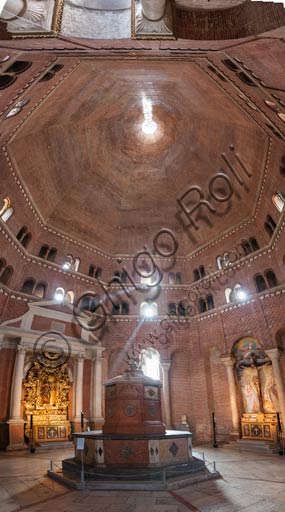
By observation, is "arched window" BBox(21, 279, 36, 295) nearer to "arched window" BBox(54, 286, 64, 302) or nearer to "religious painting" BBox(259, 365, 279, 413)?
"arched window" BBox(54, 286, 64, 302)

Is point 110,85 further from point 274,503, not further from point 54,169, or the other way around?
point 274,503

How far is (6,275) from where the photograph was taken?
57.1 ft

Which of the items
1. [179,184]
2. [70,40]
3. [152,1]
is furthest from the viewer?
[179,184]

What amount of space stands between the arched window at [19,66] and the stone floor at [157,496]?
10.6m

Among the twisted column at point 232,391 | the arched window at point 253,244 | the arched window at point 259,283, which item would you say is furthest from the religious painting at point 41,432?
the arched window at point 253,244

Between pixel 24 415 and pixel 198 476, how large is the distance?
1185 centimetres

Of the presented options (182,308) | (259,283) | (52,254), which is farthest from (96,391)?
(259,283)

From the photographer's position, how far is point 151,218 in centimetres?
2408

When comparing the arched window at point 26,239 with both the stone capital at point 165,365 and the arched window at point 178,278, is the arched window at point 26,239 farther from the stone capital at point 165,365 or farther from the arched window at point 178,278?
the stone capital at point 165,365

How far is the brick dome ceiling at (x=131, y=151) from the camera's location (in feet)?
49.2

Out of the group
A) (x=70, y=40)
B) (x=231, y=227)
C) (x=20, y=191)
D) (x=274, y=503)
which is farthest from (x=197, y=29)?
(x=231, y=227)

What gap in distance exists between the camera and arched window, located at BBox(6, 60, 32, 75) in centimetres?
887

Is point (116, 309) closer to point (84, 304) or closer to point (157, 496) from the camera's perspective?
point (84, 304)

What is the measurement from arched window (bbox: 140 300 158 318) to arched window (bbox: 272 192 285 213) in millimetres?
10492
